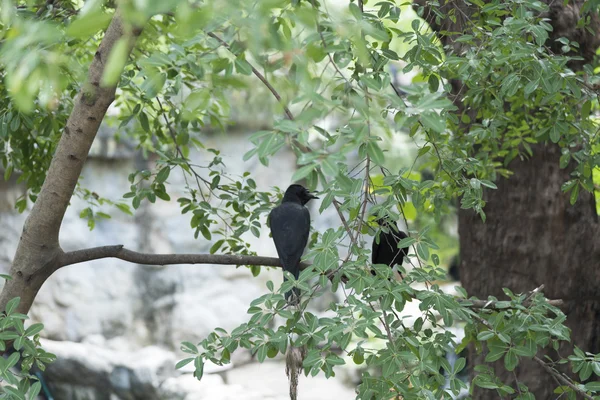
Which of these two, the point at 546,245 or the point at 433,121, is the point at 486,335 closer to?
the point at 433,121

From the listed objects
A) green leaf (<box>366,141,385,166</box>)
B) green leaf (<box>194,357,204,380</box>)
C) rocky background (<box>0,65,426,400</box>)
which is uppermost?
green leaf (<box>366,141,385,166</box>)

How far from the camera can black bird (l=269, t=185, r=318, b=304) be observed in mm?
2658

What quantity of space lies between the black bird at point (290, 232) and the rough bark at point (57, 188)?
838 mm

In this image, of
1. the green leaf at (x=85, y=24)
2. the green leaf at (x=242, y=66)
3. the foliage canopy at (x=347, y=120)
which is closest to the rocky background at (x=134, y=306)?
the foliage canopy at (x=347, y=120)

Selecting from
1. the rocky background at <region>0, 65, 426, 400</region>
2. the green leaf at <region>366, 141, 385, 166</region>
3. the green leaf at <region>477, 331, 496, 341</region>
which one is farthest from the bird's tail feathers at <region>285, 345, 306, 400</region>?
the rocky background at <region>0, 65, 426, 400</region>

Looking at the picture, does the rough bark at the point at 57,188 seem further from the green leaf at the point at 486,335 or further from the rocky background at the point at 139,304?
the rocky background at the point at 139,304

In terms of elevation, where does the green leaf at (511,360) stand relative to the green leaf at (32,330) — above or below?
below

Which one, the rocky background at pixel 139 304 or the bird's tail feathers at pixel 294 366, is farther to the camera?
the rocky background at pixel 139 304

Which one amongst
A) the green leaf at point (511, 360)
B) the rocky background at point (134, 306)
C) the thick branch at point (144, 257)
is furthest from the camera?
the rocky background at point (134, 306)

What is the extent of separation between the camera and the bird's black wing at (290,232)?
8.72 feet

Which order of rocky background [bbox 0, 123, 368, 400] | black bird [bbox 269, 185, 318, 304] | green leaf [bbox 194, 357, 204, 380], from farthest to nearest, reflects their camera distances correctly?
rocky background [bbox 0, 123, 368, 400] < black bird [bbox 269, 185, 318, 304] < green leaf [bbox 194, 357, 204, 380]

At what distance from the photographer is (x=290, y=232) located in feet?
8.96

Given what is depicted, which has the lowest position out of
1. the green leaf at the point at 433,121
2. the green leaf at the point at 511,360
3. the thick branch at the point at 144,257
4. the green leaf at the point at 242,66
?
the thick branch at the point at 144,257

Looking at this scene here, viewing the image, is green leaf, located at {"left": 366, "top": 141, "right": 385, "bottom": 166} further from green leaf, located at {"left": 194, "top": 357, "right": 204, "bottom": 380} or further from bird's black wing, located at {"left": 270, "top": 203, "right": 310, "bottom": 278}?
bird's black wing, located at {"left": 270, "top": 203, "right": 310, "bottom": 278}
